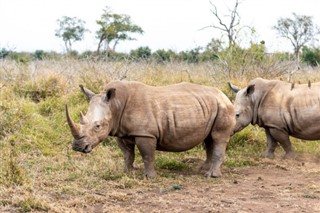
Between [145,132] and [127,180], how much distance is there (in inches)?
26.2

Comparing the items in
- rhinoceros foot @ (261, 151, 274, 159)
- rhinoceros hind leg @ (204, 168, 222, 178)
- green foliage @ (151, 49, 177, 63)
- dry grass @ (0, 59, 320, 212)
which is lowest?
rhinoceros foot @ (261, 151, 274, 159)

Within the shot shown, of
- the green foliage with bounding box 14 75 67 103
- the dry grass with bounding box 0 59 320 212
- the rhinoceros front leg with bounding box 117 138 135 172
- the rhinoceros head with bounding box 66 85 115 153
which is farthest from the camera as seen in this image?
the green foliage with bounding box 14 75 67 103

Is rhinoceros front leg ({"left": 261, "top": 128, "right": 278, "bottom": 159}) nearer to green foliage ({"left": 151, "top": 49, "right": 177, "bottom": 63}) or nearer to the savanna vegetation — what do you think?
the savanna vegetation

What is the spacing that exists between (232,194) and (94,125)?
1.90 metres

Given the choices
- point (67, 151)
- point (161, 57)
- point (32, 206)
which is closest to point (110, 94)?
point (32, 206)

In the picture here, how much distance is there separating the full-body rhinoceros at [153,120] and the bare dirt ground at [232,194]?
51cm

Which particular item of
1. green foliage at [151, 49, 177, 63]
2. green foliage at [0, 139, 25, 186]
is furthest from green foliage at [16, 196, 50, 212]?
green foliage at [151, 49, 177, 63]

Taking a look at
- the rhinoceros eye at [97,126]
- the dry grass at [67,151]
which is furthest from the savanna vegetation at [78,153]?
the rhinoceros eye at [97,126]

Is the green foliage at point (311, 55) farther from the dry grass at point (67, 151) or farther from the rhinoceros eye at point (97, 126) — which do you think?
the rhinoceros eye at point (97, 126)

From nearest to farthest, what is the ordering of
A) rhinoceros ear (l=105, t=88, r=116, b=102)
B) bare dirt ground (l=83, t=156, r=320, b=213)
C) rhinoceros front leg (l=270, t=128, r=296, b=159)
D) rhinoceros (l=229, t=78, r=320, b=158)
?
bare dirt ground (l=83, t=156, r=320, b=213) < rhinoceros ear (l=105, t=88, r=116, b=102) < rhinoceros (l=229, t=78, r=320, b=158) < rhinoceros front leg (l=270, t=128, r=296, b=159)

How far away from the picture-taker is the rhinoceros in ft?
28.2

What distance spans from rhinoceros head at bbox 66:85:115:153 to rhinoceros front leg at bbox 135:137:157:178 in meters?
0.45

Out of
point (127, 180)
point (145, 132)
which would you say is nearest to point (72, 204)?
point (127, 180)

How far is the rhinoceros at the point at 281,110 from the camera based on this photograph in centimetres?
860
